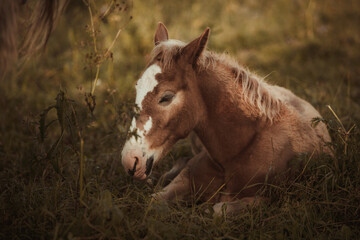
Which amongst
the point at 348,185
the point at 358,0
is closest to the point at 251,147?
the point at 348,185

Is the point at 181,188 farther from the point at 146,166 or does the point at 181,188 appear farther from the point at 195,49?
the point at 195,49

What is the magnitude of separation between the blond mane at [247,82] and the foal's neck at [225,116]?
53mm

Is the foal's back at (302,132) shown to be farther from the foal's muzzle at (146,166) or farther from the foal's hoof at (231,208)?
the foal's muzzle at (146,166)

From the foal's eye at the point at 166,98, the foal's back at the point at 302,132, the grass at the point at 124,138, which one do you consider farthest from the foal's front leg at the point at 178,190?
the foal's back at the point at 302,132

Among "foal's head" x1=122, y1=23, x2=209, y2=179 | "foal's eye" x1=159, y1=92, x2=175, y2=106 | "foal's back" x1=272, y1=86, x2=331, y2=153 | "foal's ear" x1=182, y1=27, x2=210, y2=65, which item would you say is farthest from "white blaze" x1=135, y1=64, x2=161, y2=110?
"foal's back" x1=272, y1=86, x2=331, y2=153

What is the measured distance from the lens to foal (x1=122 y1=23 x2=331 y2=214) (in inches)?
95.6

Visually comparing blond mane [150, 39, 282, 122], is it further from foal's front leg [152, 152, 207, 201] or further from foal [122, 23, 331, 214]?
foal's front leg [152, 152, 207, 201]

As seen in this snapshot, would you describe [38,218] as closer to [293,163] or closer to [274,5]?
[293,163]

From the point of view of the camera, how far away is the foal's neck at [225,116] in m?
2.61

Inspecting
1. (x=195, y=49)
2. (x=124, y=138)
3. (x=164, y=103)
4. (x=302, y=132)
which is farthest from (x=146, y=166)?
(x=302, y=132)

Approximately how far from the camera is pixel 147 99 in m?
2.40

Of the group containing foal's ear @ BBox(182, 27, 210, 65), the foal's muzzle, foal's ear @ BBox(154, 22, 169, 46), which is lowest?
the foal's muzzle

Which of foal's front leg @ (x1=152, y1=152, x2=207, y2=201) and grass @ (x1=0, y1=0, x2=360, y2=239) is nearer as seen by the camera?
grass @ (x1=0, y1=0, x2=360, y2=239)

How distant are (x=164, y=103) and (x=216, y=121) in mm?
471
